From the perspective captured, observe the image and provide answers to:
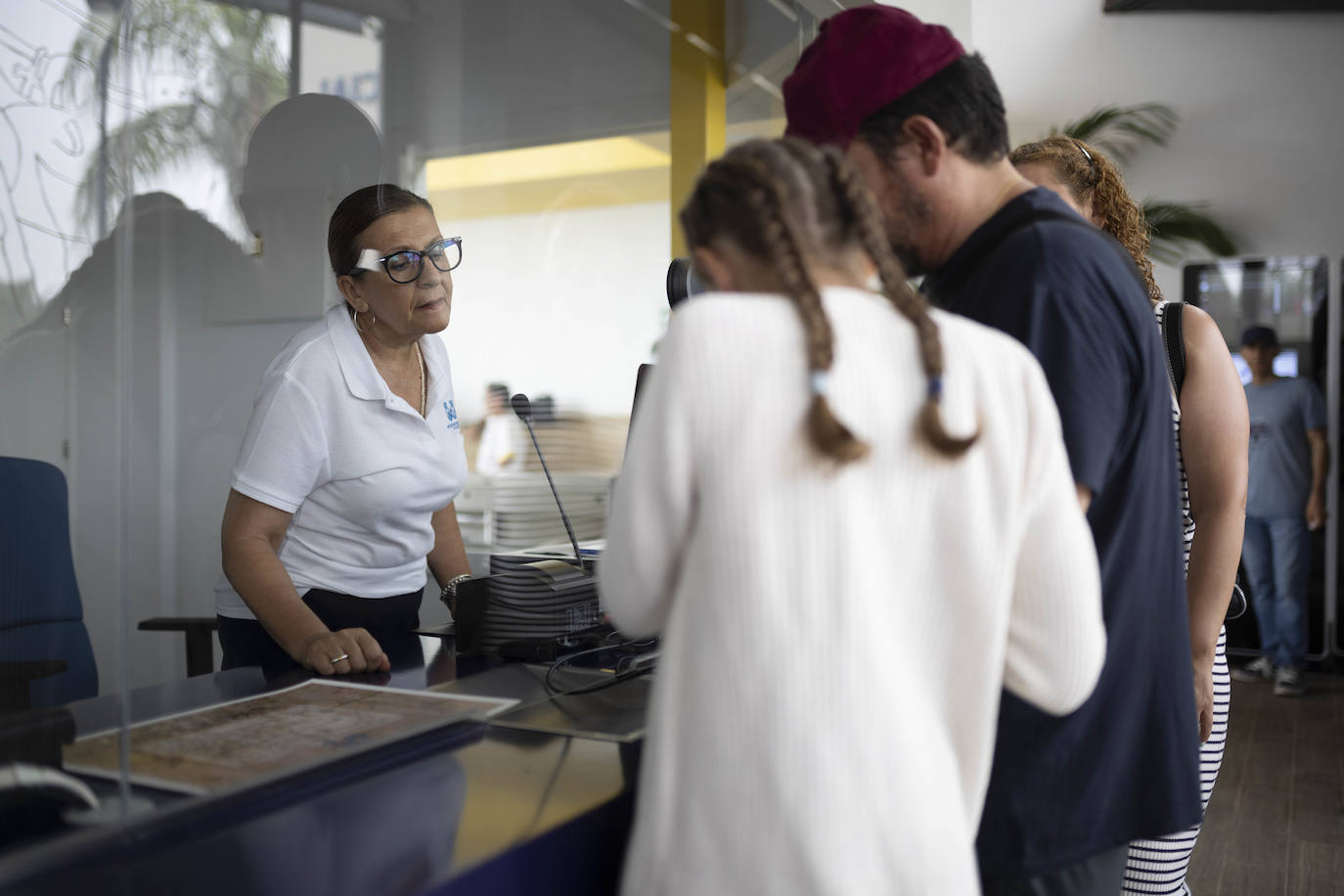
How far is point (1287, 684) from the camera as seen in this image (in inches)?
217

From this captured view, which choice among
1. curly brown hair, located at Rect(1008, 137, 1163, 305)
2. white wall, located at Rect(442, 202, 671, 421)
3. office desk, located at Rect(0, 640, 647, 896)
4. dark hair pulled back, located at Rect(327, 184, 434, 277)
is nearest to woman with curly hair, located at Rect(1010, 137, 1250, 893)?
curly brown hair, located at Rect(1008, 137, 1163, 305)

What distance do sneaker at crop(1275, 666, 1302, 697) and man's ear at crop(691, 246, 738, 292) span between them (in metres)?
5.53

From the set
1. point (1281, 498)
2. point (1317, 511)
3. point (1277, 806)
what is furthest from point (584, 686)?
point (1317, 511)

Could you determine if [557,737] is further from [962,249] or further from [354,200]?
[354,200]

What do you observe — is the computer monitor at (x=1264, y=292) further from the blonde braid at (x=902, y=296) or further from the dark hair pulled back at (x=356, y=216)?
the blonde braid at (x=902, y=296)

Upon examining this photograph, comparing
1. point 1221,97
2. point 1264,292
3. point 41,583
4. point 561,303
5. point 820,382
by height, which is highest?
point 1221,97

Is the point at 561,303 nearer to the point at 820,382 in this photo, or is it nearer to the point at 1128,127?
the point at 820,382

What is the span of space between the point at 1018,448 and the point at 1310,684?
576 centimetres

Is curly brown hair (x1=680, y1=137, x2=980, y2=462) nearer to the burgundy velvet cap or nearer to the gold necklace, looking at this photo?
the burgundy velvet cap

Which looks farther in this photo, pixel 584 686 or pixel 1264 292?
pixel 1264 292

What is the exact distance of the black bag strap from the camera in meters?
1.74

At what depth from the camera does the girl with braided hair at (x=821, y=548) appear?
80 centimetres

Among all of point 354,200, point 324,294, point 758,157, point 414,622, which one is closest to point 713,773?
point 758,157

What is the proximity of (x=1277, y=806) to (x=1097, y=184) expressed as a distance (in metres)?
2.82
